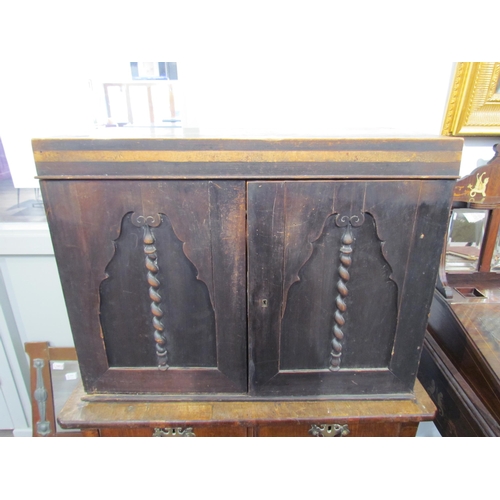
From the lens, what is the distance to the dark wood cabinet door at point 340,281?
0.67 m

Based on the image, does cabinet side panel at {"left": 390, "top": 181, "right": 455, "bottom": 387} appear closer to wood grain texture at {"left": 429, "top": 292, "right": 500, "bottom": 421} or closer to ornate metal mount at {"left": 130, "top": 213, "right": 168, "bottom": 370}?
wood grain texture at {"left": 429, "top": 292, "right": 500, "bottom": 421}

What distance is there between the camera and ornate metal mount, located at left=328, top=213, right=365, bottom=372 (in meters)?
0.69

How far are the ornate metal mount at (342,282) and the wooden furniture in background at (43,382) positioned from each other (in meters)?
0.92

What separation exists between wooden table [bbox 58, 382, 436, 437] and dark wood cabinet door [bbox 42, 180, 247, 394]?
44 mm

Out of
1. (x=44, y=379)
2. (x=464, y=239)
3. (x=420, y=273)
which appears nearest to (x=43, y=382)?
(x=44, y=379)

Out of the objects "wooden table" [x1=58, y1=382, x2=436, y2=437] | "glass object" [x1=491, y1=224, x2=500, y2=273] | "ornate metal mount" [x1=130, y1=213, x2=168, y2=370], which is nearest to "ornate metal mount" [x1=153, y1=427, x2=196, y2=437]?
"wooden table" [x1=58, y1=382, x2=436, y2=437]

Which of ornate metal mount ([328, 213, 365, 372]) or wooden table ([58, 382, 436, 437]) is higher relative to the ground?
ornate metal mount ([328, 213, 365, 372])

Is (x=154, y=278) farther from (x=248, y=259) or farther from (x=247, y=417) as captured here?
(x=247, y=417)

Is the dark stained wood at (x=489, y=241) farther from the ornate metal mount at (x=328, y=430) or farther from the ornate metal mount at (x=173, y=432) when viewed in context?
the ornate metal mount at (x=173, y=432)
